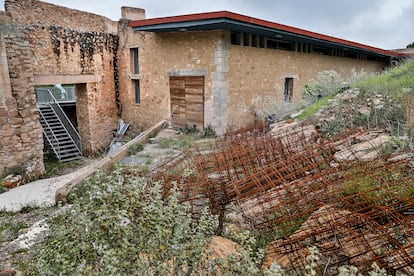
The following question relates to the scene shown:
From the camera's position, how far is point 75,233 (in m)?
2.07

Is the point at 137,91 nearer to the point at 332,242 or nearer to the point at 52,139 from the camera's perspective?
the point at 52,139

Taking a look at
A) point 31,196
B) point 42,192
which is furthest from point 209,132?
point 31,196

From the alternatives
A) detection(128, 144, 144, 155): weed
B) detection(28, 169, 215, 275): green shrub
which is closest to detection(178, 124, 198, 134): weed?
detection(128, 144, 144, 155): weed

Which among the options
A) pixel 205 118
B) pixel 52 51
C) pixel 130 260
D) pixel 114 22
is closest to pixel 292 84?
pixel 205 118

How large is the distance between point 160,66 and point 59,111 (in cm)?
506

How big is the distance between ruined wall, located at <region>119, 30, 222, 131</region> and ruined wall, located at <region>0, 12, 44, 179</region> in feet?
12.5

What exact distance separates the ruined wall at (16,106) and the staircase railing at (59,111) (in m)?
3.60

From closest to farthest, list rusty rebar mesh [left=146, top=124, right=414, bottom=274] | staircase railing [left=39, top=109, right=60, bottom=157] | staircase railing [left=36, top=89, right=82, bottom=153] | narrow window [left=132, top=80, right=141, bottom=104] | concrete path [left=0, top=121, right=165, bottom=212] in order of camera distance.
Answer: rusty rebar mesh [left=146, top=124, right=414, bottom=274] < concrete path [left=0, top=121, right=165, bottom=212] < staircase railing [left=39, top=109, right=60, bottom=157] < narrow window [left=132, top=80, right=141, bottom=104] < staircase railing [left=36, top=89, right=82, bottom=153]

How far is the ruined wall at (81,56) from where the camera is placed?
8906mm

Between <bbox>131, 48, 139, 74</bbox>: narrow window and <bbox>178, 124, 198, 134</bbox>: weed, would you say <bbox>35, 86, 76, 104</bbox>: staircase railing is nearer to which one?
<bbox>131, 48, 139, 74</bbox>: narrow window

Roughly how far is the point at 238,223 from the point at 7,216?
4.08 metres

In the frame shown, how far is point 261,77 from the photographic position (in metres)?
9.48

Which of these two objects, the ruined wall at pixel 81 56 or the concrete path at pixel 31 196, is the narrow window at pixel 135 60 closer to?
the ruined wall at pixel 81 56

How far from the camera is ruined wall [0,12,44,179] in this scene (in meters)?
6.61
